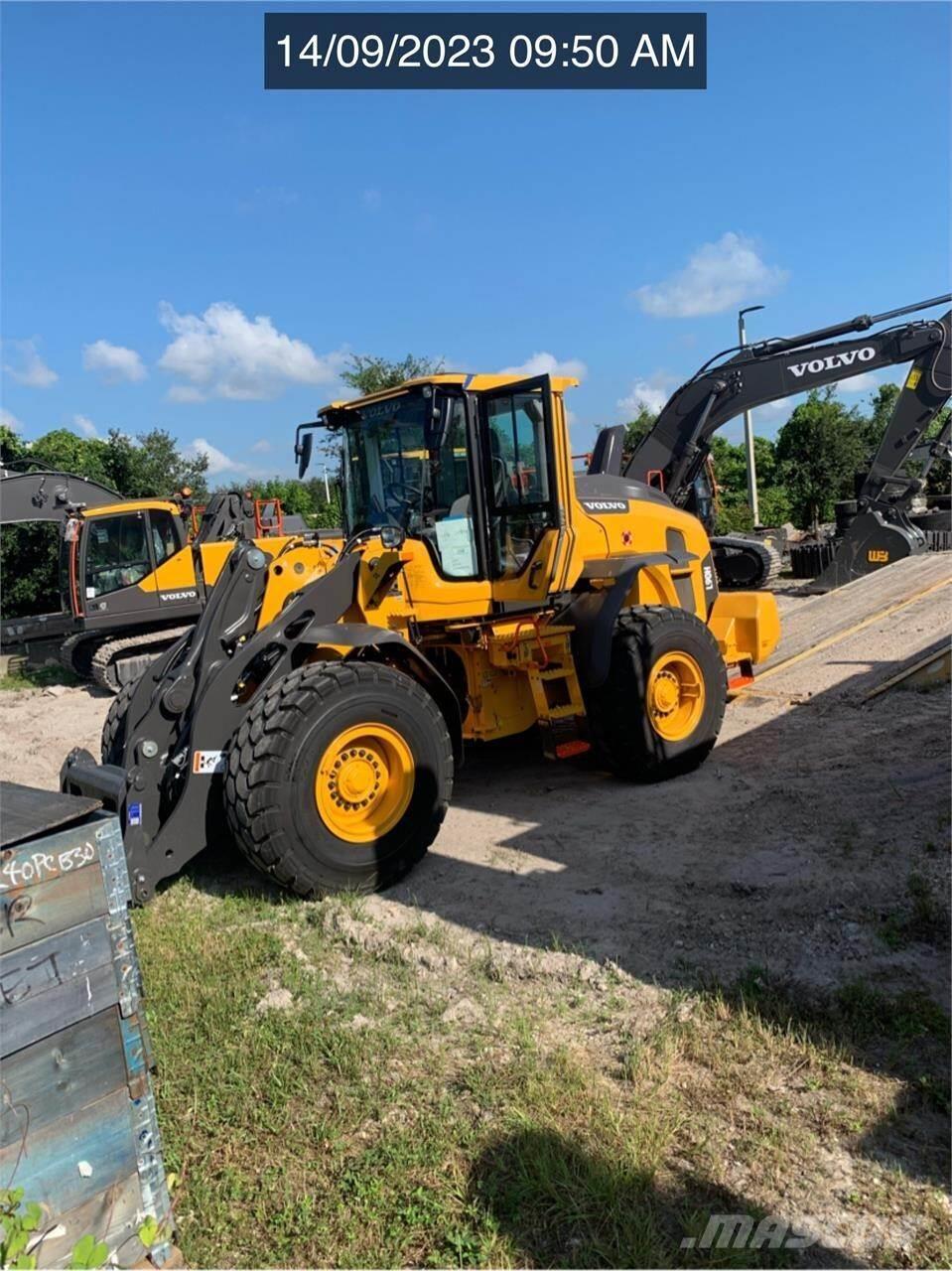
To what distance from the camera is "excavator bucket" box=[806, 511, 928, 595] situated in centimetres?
1364

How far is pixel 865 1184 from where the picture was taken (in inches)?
106

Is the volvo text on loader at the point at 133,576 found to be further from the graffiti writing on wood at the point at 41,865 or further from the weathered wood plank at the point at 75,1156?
the weathered wood plank at the point at 75,1156

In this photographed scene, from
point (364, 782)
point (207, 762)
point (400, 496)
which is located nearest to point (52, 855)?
point (207, 762)

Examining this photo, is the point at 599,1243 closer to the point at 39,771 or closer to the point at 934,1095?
the point at 934,1095

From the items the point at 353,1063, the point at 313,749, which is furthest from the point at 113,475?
the point at 353,1063

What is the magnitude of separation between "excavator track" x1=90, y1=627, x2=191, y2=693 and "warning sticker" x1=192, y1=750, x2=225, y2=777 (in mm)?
7074

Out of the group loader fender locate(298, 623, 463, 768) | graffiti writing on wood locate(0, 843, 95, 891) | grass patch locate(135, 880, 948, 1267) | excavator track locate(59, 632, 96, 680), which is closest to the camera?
graffiti writing on wood locate(0, 843, 95, 891)

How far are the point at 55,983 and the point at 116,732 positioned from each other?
11.9 ft

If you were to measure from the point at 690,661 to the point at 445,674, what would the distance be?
5.95 ft

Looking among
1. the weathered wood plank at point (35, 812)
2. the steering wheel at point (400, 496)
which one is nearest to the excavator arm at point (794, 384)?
the steering wheel at point (400, 496)

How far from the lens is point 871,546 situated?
13.9 m

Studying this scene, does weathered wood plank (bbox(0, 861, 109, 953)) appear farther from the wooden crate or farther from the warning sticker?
the warning sticker

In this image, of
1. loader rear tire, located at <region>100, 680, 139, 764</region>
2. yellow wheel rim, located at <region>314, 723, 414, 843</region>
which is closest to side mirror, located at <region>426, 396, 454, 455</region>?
yellow wheel rim, located at <region>314, 723, 414, 843</region>

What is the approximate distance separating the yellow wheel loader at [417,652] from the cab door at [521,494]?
0.05 ft
